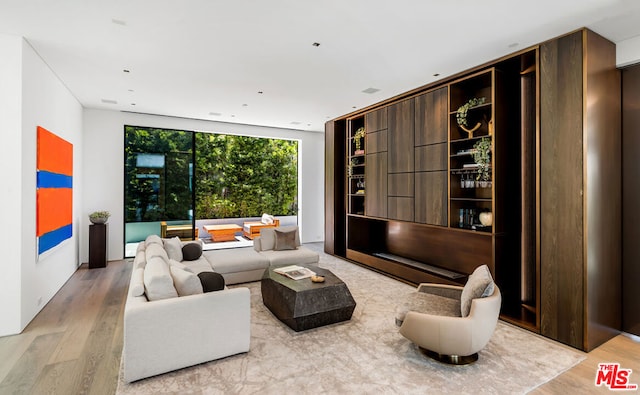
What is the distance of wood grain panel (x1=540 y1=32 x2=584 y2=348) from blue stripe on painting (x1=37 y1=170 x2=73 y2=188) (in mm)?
5861

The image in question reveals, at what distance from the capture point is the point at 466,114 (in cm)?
430

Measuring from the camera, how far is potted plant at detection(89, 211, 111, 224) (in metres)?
5.91

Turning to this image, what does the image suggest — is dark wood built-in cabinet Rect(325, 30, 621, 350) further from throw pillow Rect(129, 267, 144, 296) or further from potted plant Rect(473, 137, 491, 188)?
throw pillow Rect(129, 267, 144, 296)

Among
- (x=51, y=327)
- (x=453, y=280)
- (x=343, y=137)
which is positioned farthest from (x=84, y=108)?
(x=453, y=280)

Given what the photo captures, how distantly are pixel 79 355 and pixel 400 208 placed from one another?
457 centimetres

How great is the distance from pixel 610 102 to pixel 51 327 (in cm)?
658

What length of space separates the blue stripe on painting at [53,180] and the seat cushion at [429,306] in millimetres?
4491

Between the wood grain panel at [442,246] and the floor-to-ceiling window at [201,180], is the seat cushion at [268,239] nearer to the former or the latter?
the wood grain panel at [442,246]

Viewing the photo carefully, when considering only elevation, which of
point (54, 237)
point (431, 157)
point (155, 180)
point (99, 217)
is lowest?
point (54, 237)

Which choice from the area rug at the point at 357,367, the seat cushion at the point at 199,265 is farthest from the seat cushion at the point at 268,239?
the area rug at the point at 357,367

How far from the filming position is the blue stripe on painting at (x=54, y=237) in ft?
12.8

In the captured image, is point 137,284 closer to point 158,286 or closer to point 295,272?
point 158,286

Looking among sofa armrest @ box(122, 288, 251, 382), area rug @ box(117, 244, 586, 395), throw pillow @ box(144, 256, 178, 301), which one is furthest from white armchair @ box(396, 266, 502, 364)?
throw pillow @ box(144, 256, 178, 301)

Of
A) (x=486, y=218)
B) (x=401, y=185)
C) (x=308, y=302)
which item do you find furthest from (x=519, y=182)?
(x=308, y=302)
